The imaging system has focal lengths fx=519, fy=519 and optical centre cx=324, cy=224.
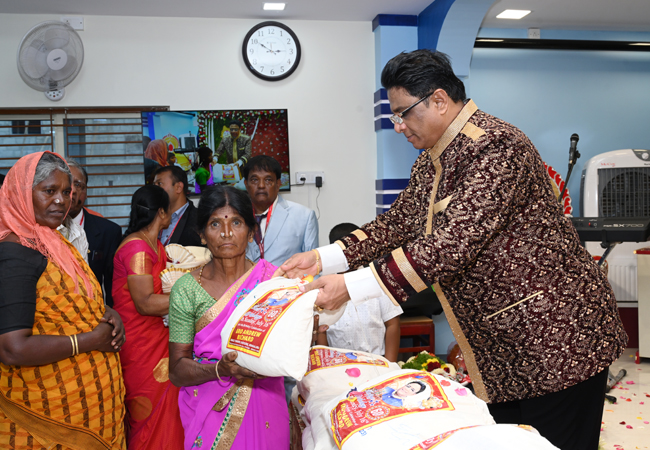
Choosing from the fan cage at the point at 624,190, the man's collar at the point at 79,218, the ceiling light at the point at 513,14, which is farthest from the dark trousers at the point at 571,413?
the ceiling light at the point at 513,14

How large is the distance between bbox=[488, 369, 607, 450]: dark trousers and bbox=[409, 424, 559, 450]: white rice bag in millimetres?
389

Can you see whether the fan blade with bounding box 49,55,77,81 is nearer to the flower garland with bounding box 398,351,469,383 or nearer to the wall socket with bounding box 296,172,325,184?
the wall socket with bounding box 296,172,325,184

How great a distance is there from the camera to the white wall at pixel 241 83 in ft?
14.2

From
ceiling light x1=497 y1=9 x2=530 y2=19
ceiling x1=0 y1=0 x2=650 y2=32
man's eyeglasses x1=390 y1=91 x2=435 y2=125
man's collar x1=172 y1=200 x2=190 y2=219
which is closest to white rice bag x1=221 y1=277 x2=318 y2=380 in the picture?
man's eyeglasses x1=390 y1=91 x2=435 y2=125

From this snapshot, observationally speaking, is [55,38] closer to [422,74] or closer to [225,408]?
[225,408]

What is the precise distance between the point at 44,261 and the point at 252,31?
323cm

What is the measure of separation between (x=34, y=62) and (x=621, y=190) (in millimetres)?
5124

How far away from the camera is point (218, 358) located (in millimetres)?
1780

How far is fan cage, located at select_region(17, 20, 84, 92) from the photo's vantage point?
3.93 m

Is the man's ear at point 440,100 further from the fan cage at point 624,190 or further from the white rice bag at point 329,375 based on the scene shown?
the fan cage at point 624,190

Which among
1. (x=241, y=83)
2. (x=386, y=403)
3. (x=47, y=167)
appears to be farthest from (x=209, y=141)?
(x=386, y=403)

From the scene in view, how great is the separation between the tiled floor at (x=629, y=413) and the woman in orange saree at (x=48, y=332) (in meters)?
2.73

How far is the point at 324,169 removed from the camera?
186 inches

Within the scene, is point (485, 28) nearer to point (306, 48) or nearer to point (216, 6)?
point (306, 48)
